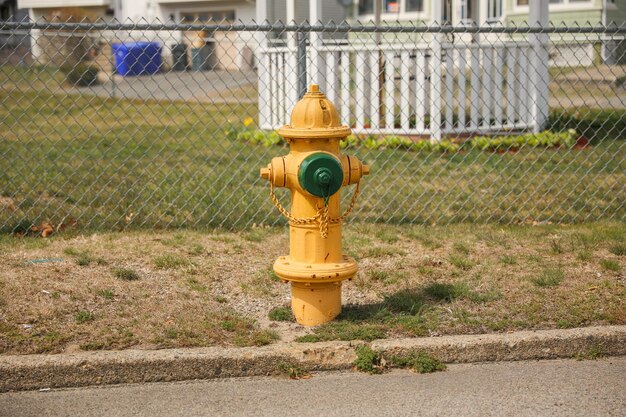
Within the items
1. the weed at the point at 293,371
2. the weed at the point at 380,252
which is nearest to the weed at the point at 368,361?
the weed at the point at 293,371

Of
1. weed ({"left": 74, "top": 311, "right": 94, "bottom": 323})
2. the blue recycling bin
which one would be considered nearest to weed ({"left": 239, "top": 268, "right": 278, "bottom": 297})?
weed ({"left": 74, "top": 311, "right": 94, "bottom": 323})

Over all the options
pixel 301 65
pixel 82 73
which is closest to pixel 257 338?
pixel 301 65

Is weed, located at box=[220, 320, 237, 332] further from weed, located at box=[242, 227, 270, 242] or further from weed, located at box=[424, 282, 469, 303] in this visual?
weed, located at box=[242, 227, 270, 242]

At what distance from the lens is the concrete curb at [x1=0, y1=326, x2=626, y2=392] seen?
13.8 ft

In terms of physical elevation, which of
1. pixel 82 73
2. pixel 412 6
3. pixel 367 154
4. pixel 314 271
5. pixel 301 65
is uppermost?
pixel 412 6

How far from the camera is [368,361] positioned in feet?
14.3

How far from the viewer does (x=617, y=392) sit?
4.10m

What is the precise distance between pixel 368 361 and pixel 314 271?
56 cm

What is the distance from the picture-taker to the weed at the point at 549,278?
5.36m

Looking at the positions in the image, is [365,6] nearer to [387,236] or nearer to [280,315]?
[387,236]

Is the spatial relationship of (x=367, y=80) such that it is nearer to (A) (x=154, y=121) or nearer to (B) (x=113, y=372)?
(A) (x=154, y=121)

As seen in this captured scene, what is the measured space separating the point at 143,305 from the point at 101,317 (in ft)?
0.91

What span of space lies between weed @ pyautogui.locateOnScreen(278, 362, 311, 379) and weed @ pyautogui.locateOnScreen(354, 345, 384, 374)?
25 centimetres

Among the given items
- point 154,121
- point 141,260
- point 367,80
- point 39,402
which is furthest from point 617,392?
point 154,121
